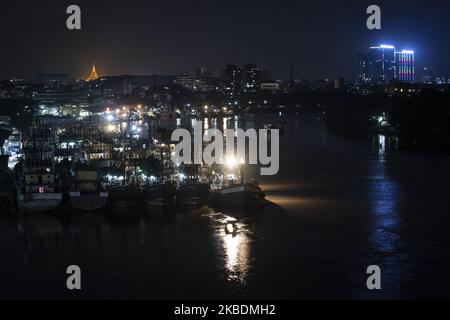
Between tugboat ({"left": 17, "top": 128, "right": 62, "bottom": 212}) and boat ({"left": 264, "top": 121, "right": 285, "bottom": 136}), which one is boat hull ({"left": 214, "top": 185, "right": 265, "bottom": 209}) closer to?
tugboat ({"left": 17, "top": 128, "right": 62, "bottom": 212})

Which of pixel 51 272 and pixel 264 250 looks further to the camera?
pixel 264 250

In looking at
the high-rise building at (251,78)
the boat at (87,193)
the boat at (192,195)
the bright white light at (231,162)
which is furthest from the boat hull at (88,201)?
the high-rise building at (251,78)

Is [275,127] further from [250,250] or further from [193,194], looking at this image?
[250,250]

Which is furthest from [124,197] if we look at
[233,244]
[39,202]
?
[233,244]
